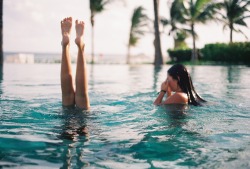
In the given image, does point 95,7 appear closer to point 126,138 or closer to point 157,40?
point 157,40

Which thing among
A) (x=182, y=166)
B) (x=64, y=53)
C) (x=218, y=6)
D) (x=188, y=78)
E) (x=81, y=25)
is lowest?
(x=182, y=166)

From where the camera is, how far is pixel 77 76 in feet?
12.8

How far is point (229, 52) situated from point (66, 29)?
65.5 ft

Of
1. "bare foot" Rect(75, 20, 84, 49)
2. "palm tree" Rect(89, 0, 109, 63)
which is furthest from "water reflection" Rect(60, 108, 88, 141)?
"palm tree" Rect(89, 0, 109, 63)

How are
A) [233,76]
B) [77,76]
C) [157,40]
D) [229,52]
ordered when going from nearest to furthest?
[77,76], [233,76], [157,40], [229,52]

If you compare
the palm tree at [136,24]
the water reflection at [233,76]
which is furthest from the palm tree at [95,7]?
the water reflection at [233,76]

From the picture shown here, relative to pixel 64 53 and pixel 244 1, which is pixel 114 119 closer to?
pixel 64 53

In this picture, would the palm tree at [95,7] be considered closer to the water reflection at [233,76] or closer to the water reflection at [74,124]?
the water reflection at [233,76]

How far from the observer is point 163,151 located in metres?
2.46

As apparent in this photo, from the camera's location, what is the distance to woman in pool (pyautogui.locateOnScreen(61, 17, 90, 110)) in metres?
3.92

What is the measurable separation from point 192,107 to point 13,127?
95.4 inches

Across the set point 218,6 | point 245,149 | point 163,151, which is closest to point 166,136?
point 163,151

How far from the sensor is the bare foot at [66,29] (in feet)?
13.5

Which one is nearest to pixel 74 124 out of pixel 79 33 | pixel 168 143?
pixel 168 143
